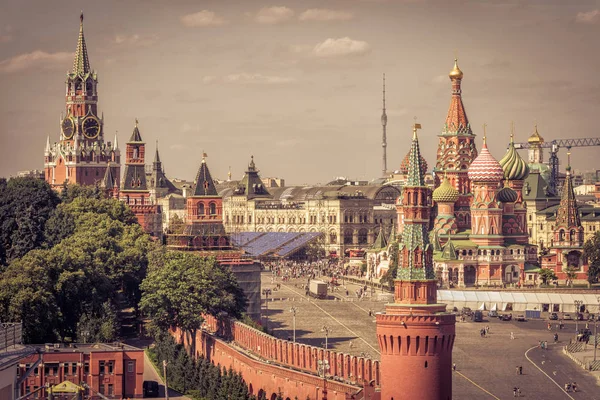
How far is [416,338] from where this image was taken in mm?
105750

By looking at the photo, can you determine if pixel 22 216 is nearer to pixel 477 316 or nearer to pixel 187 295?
pixel 477 316

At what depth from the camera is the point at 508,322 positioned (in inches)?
6806

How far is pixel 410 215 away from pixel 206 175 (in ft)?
189

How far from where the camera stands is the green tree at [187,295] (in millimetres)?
138875

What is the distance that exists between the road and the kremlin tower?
1774 centimetres

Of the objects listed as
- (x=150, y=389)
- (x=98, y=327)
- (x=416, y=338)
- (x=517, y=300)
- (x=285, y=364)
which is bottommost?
(x=150, y=389)

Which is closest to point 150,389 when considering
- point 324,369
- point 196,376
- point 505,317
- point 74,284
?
point 196,376

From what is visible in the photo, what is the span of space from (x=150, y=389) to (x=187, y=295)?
1510 centimetres

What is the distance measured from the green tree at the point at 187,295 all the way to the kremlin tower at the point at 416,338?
33.7 meters

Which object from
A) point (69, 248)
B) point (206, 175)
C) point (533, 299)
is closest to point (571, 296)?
point (533, 299)

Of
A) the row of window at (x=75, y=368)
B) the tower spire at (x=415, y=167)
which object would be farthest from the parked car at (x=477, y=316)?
the tower spire at (x=415, y=167)

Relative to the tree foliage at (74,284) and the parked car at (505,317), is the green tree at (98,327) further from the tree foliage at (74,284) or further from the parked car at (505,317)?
the parked car at (505,317)

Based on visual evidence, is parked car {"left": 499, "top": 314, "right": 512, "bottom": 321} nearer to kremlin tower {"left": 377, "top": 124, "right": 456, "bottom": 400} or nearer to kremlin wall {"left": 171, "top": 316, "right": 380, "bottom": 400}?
kremlin wall {"left": 171, "top": 316, "right": 380, "bottom": 400}

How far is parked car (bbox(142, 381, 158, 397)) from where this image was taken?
124625 millimetres
